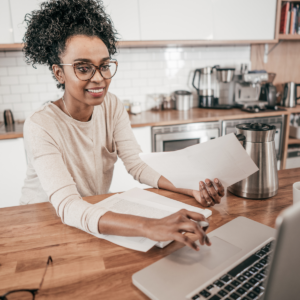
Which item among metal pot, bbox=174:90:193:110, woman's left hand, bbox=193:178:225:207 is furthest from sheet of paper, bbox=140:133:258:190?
metal pot, bbox=174:90:193:110

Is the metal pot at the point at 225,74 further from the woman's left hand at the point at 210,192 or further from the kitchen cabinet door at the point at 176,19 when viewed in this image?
the woman's left hand at the point at 210,192

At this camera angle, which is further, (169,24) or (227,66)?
(227,66)

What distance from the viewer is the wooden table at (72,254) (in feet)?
2.04

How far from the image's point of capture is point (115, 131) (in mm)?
1526

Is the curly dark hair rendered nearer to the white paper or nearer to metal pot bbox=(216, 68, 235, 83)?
the white paper

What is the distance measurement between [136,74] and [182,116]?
76 cm

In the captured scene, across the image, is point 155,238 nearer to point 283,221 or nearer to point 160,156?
point 160,156

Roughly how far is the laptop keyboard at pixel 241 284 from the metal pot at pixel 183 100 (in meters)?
2.51

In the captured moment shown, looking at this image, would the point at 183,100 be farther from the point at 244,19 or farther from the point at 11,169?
the point at 11,169

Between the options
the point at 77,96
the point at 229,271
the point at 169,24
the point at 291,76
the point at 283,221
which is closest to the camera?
the point at 283,221

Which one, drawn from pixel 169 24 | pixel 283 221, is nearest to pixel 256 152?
pixel 283 221

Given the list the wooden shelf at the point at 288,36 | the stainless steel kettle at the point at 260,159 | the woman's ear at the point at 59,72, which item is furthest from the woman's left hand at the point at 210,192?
the wooden shelf at the point at 288,36

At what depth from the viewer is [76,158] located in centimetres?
136

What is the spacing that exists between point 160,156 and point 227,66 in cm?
272
